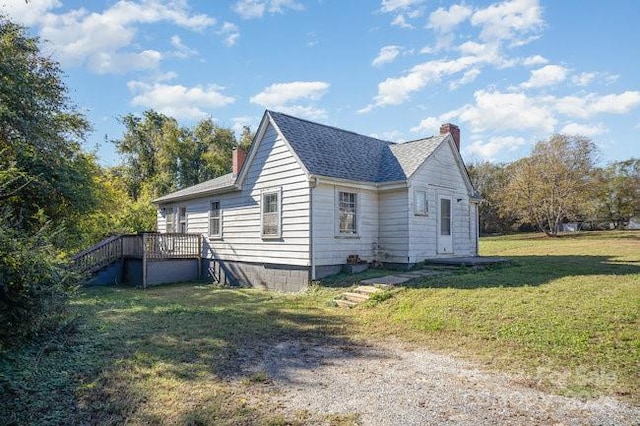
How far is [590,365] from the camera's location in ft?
18.0

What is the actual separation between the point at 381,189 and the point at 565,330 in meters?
8.46

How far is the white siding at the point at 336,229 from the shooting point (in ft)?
42.8

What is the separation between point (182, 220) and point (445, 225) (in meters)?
12.5

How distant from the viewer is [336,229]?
13547mm

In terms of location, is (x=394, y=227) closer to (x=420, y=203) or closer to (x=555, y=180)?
(x=420, y=203)

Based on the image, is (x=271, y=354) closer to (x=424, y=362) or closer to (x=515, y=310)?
(x=424, y=362)

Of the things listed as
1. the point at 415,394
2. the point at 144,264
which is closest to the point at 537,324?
the point at 415,394

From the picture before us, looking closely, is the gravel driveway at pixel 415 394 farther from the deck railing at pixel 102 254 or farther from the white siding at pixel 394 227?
the deck railing at pixel 102 254

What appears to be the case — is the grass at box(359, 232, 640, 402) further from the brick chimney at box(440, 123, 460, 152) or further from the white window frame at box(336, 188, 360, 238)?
the brick chimney at box(440, 123, 460, 152)

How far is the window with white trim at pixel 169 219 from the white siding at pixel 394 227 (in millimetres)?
11741

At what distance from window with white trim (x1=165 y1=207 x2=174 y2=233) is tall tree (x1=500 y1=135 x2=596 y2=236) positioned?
30.8 metres

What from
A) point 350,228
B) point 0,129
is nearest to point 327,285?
point 350,228

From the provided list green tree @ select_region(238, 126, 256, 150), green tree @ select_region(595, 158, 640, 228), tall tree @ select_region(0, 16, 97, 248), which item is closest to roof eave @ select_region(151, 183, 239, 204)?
tall tree @ select_region(0, 16, 97, 248)

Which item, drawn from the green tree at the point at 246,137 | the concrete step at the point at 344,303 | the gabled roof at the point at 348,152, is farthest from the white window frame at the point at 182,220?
the green tree at the point at 246,137
